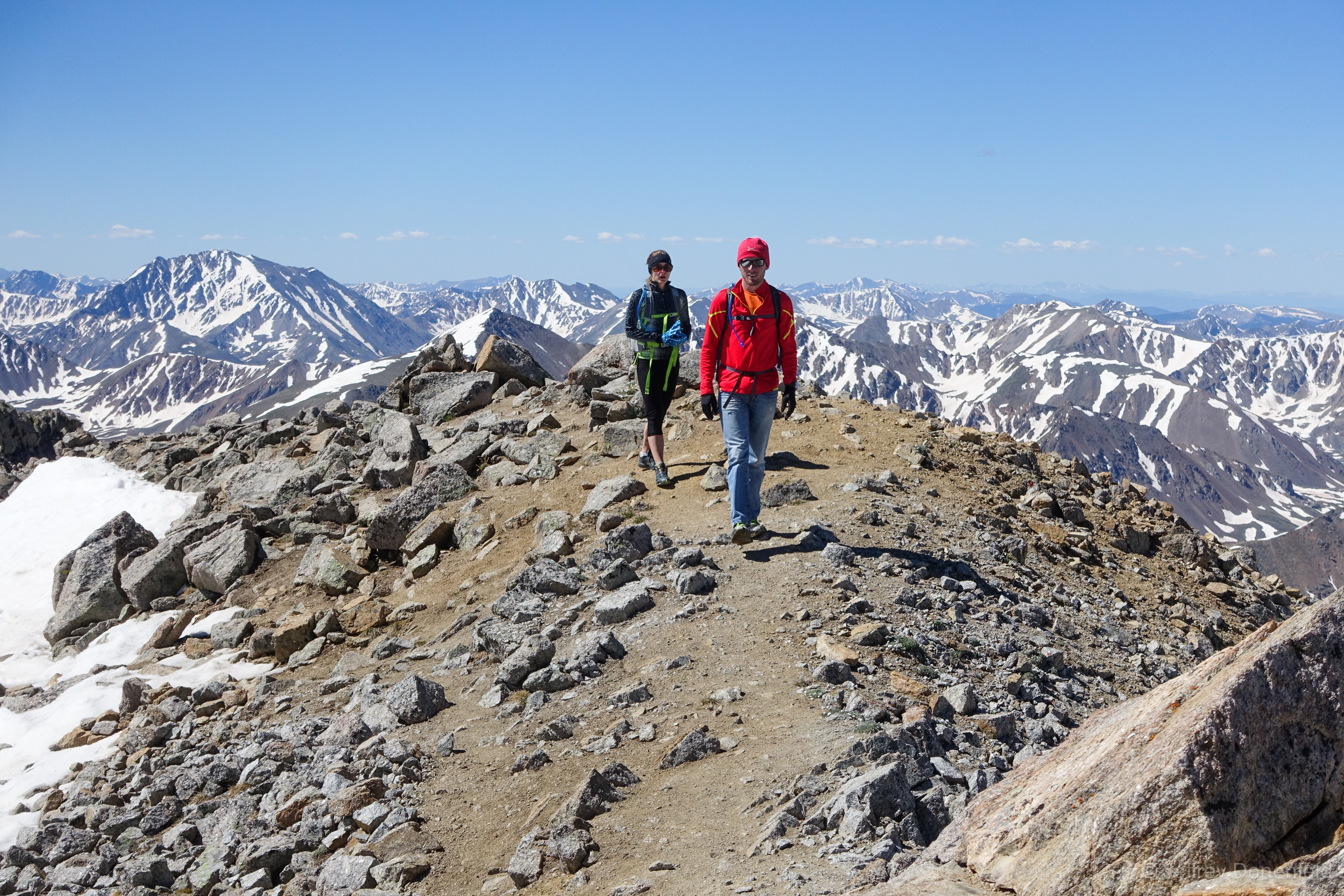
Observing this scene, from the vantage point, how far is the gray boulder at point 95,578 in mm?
19156

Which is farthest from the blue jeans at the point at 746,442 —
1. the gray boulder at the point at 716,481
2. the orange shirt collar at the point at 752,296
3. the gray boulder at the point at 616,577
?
the gray boulder at the point at 716,481

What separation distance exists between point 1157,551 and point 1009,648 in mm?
8151

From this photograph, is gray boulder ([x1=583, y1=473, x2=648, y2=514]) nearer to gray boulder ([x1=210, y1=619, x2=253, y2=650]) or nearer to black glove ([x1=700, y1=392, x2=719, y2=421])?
black glove ([x1=700, y1=392, x2=719, y2=421])

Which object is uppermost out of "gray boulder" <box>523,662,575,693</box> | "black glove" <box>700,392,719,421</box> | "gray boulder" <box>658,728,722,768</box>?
"black glove" <box>700,392,719,421</box>

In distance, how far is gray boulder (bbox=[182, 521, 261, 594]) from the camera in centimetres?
1808

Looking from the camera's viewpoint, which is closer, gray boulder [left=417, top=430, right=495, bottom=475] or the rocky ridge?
the rocky ridge

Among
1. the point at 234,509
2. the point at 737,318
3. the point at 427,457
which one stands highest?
the point at 737,318

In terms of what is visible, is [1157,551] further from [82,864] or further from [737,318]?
[82,864]

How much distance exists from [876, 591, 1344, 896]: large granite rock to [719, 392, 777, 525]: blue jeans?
7329mm

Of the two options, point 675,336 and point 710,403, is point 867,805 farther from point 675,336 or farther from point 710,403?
point 675,336

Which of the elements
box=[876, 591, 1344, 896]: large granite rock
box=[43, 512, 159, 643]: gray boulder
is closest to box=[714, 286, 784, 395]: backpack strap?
box=[876, 591, 1344, 896]: large granite rock

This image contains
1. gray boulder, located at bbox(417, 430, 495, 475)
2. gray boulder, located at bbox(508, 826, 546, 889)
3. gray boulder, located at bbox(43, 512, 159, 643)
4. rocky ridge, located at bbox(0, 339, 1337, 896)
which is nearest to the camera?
gray boulder, located at bbox(508, 826, 546, 889)

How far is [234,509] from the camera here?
69.4 feet

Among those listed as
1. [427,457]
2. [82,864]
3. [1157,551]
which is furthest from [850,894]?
[427,457]
